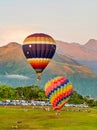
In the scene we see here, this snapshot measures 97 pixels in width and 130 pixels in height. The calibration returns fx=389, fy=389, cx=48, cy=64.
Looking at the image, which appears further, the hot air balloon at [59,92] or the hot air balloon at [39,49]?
the hot air balloon at [39,49]

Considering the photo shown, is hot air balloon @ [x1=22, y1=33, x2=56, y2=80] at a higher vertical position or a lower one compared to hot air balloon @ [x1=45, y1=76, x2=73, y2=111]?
higher

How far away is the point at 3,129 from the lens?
71.2 m

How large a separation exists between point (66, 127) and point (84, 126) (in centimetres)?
403

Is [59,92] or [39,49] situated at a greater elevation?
[39,49]

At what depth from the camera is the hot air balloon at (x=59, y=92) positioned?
104312 millimetres

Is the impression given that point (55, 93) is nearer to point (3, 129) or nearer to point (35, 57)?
point (35, 57)

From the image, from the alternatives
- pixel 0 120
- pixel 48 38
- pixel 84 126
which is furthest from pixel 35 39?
pixel 84 126

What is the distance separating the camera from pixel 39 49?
4304 inches

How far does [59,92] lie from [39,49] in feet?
45.0

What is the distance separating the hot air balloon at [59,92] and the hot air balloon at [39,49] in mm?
5663

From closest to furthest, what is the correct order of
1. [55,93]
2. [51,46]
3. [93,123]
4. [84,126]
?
[84,126] < [93,123] < [55,93] < [51,46]

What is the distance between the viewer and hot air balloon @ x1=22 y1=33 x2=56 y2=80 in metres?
109

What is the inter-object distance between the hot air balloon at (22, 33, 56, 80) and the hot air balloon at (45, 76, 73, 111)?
18.6 ft

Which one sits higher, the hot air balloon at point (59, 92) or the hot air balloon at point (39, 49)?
the hot air balloon at point (39, 49)
